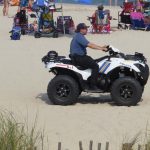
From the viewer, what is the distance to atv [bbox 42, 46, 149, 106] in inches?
413

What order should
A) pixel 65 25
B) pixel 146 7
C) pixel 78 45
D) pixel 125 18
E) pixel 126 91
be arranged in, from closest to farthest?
pixel 126 91, pixel 78 45, pixel 65 25, pixel 125 18, pixel 146 7

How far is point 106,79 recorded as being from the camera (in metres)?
10.7

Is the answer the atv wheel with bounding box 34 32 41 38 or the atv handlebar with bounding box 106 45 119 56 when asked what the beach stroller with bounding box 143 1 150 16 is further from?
the atv handlebar with bounding box 106 45 119 56

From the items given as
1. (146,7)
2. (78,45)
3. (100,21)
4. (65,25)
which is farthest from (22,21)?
(78,45)

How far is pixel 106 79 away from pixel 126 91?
0.43 m

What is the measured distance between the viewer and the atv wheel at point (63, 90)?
1052 cm

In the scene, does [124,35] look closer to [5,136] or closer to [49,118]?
[49,118]

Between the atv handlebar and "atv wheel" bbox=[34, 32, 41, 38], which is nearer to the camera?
the atv handlebar

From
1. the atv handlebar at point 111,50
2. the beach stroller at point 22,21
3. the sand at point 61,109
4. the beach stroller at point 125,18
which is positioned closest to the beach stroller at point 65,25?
the beach stroller at point 22,21

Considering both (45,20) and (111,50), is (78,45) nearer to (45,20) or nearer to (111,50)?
(111,50)

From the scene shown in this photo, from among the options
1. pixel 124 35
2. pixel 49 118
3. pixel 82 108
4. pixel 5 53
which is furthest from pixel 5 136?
pixel 124 35

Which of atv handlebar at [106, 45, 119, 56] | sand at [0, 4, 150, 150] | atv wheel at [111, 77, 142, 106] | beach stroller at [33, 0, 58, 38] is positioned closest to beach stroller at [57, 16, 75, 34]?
beach stroller at [33, 0, 58, 38]

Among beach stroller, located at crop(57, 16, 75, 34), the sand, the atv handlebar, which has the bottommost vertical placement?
the sand

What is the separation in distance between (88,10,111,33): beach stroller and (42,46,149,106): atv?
473 inches
